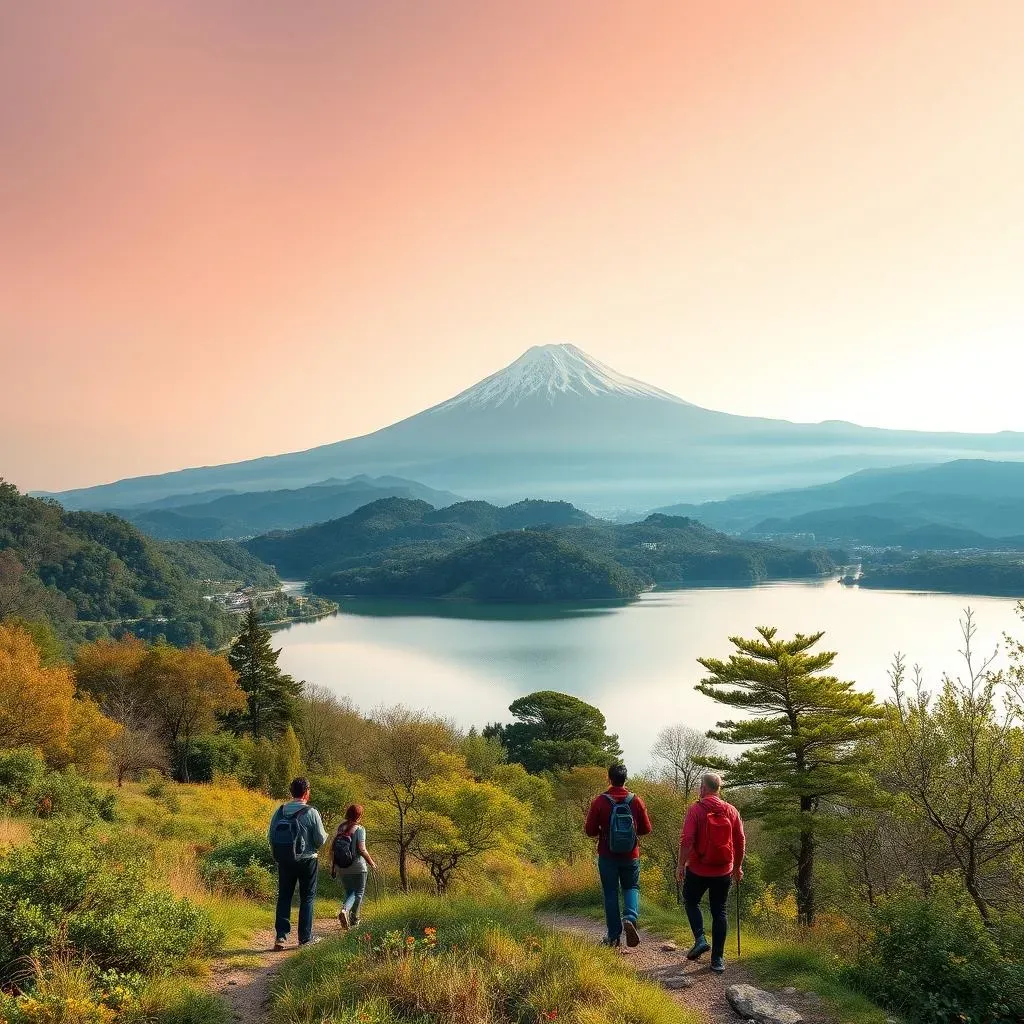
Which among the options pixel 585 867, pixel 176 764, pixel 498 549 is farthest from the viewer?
pixel 498 549

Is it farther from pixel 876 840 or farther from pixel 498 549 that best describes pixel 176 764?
pixel 498 549

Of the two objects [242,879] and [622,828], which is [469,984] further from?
[242,879]

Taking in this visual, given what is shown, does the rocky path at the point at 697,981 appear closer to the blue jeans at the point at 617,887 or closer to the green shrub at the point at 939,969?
the blue jeans at the point at 617,887

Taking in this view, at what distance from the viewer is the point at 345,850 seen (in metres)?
6.12

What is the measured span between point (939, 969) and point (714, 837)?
151 cm

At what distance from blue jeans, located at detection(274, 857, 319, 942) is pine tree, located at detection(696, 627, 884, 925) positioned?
9.14 meters

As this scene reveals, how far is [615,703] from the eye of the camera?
182ft

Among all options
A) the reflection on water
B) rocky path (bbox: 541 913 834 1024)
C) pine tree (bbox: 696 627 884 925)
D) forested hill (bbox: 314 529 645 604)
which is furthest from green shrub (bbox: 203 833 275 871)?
forested hill (bbox: 314 529 645 604)

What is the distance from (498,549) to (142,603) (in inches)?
2804

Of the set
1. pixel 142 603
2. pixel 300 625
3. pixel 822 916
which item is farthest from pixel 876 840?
pixel 142 603

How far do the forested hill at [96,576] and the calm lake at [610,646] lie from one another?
15685 mm

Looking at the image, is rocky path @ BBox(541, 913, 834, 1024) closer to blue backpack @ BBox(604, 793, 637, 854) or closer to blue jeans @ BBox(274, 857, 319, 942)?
blue backpack @ BBox(604, 793, 637, 854)

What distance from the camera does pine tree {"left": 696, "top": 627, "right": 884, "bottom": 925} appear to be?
12.5 metres

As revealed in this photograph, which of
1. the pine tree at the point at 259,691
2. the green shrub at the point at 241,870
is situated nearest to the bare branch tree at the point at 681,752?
the pine tree at the point at 259,691
